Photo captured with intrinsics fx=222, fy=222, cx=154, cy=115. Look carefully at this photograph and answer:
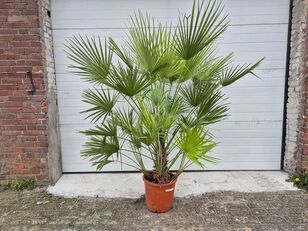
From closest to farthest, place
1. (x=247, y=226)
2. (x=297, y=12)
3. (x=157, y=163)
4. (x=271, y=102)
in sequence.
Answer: (x=247, y=226)
(x=157, y=163)
(x=297, y=12)
(x=271, y=102)

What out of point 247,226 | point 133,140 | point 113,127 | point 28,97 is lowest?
point 247,226

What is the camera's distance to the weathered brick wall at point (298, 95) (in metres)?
2.61

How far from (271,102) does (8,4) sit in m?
3.41

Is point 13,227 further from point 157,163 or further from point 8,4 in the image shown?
point 8,4

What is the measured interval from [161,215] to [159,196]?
7.7 inches

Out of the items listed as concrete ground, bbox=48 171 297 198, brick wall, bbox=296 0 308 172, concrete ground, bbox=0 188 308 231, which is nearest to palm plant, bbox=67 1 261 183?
concrete ground, bbox=0 188 308 231

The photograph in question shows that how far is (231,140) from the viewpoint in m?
3.08

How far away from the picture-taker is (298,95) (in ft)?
8.93

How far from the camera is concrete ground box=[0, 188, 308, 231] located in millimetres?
1987

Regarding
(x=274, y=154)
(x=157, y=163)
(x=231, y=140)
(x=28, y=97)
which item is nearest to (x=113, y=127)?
(x=157, y=163)

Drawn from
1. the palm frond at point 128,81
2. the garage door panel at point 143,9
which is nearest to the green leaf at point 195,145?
the palm frond at point 128,81

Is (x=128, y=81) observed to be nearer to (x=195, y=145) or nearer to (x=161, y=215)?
(x=195, y=145)

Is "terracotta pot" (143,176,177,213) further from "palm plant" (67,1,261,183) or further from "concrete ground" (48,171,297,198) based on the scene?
"concrete ground" (48,171,297,198)

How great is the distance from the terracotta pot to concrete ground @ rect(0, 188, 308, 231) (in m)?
0.06
